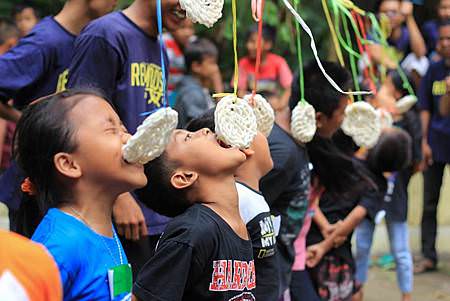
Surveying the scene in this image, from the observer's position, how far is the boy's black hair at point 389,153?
4.05 meters

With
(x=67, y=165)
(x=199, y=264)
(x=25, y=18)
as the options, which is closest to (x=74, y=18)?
(x=67, y=165)

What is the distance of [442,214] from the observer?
694 cm

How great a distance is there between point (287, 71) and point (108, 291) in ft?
16.1

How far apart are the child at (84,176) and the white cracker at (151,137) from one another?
2.3 inches

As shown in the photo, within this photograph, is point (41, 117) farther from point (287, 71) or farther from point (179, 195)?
point (287, 71)

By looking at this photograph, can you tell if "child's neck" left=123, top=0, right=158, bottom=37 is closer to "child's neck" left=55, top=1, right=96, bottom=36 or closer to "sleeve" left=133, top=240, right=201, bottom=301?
"child's neck" left=55, top=1, right=96, bottom=36

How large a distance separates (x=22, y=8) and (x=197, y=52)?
162 centimetres

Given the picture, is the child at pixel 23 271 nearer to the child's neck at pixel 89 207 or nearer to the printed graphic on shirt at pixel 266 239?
the child's neck at pixel 89 207

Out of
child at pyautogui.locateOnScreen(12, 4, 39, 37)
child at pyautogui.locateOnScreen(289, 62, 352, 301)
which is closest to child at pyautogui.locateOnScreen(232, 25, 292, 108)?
child at pyautogui.locateOnScreen(12, 4, 39, 37)

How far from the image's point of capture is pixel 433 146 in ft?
19.5

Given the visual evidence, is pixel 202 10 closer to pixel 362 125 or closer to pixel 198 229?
pixel 198 229

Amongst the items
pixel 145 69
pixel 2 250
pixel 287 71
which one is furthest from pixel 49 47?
pixel 287 71

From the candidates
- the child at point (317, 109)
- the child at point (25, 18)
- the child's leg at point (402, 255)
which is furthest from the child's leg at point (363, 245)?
the child at point (25, 18)

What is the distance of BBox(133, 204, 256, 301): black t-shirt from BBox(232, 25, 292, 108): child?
4.22m
